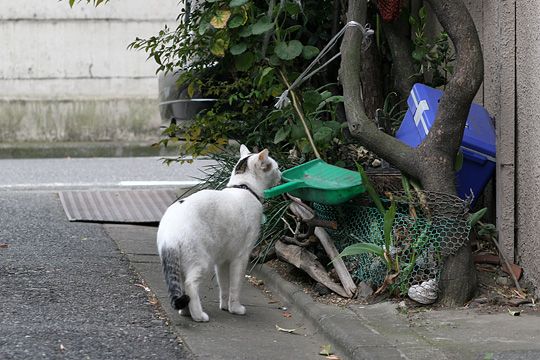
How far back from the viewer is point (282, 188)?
5625 mm

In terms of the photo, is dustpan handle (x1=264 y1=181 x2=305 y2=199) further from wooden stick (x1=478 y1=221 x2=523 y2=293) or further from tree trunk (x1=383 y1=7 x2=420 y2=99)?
tree trunk (x1=383 y1=7 x2=420 y2=99)

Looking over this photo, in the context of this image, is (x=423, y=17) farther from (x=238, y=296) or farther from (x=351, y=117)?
(x=238, y=296)

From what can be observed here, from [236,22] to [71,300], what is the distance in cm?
221

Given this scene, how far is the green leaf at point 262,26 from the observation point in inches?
258

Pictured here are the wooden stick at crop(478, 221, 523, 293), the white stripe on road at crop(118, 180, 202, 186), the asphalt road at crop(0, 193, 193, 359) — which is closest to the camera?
the asphalt road at crop(0, 193, 193, 359)

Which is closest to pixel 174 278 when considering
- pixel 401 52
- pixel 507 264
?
pixel 507 264

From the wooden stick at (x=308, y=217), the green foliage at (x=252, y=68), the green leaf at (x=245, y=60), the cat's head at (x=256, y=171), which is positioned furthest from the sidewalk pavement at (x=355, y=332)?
the green leaf at (x=245, y=60)

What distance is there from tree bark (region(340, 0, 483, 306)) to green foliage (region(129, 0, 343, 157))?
0.96m

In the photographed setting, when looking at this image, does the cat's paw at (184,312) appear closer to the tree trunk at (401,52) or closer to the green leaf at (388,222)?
the green leaf at (388,222)

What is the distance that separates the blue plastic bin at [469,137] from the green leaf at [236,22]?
127cm

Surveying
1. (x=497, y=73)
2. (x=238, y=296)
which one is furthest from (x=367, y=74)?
(x=238, y=296)

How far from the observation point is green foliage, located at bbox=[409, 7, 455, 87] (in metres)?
6.96

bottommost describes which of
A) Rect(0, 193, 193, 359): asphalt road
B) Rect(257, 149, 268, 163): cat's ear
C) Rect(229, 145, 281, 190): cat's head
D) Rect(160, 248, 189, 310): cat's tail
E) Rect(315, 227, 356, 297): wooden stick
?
Rect(0, 193, 193, 359): asphalt road

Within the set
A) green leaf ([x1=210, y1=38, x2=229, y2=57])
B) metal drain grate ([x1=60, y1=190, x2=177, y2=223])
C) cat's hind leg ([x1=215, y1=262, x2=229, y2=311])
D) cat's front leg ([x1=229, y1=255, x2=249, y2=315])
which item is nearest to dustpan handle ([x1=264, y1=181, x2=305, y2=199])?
cat's front leg ([x1=229, y1=255, x2=249, y2=315])
